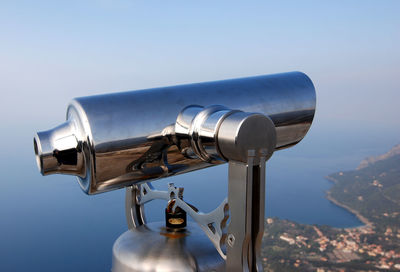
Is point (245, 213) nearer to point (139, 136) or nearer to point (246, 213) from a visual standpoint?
point (246, 213)

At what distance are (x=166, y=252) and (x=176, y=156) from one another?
0.16 meters

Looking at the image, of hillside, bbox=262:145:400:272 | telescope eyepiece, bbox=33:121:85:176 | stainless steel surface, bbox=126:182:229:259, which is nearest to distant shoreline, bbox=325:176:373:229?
hillside, bbox=262:145:400:272

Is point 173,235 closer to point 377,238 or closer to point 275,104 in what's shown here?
point 275,104

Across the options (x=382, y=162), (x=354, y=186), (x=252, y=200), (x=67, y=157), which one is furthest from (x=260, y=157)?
(x=354, y=186)

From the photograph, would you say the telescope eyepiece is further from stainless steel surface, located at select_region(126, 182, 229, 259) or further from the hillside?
the hillside

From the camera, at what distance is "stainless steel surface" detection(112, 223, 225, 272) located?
642mm

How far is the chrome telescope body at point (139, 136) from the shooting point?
0.62 metres

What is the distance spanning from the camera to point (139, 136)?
0.66 meters

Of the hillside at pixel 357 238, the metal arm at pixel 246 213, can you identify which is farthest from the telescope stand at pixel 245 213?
the hillside at pixel 357 238

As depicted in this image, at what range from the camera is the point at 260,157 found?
58 cm

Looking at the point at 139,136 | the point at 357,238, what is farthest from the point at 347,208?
the point at 139,136

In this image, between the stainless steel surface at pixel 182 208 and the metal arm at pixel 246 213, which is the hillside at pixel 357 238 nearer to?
the stainless steel surface at pixel 182 208

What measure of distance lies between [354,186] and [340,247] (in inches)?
161

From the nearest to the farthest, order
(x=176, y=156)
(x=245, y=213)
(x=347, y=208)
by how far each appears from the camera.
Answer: (x=245, y=213) < (x=176, y=156) < (x=347, y=208)
